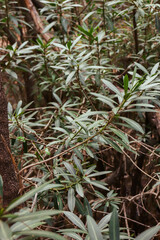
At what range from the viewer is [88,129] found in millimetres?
959

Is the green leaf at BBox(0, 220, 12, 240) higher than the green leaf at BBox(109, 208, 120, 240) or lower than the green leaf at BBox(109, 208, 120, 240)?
higher

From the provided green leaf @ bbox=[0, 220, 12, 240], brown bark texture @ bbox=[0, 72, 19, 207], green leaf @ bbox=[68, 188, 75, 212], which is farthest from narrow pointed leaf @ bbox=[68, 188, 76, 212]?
green leaf @ bbox=[0, 220, 12, 240]

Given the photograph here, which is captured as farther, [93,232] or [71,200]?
[71,200]

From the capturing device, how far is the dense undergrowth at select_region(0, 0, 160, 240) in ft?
2.91

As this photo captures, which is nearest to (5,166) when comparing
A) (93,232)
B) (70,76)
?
(93,232)

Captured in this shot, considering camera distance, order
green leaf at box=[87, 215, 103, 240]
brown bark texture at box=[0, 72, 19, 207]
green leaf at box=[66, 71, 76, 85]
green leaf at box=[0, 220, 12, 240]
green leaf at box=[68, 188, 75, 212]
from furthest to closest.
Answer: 1. green leaf at box=[66, 71, 76, 85]
2. green leaf at box=[68, 188, 75, 212]
3. brown bark texture at box=[0, 72, 19, 207]
4. green leaf at box=[87, 215, 103, 240]
5. green leaf at box=[0, 220, 12, 240]

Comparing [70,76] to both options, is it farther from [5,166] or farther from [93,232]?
[93,232]

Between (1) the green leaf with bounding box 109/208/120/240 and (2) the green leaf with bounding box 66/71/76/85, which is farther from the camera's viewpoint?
(2) the green leaf with bounding box 66/71/76/85

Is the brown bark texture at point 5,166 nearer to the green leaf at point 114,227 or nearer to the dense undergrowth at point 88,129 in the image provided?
the dense undergrowth at point 88,129

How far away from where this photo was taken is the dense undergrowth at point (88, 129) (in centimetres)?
89

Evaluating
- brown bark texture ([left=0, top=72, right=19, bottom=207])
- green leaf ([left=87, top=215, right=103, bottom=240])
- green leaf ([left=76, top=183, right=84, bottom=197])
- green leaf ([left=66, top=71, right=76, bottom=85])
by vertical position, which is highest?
green leaf ([left=66, top=71, right=76, bottom=85])

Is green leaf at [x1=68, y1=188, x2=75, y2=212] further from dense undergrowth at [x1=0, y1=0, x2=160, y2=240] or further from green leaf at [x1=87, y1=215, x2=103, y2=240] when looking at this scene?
green leaf at [x1=87, y1=215, x2=103, y2=240]

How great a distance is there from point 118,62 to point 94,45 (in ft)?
2.54

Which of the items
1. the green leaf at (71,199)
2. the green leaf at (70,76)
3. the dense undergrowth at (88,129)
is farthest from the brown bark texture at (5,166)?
the green leaf at (70,76)
